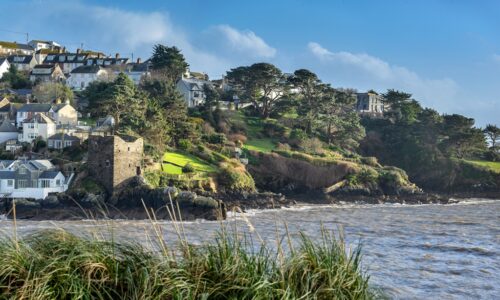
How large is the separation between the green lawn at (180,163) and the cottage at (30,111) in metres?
16.2

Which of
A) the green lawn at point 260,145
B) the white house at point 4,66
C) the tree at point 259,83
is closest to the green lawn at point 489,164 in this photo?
the green lawn at point 260,145

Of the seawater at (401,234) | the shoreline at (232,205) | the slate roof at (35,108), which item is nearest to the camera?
the seawater at (401,234)

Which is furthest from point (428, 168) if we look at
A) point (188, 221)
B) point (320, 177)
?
point (188, 221)

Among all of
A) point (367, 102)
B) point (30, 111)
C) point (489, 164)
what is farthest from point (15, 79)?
point (489, 164)

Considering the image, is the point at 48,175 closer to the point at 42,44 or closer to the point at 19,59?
the point at 19,59

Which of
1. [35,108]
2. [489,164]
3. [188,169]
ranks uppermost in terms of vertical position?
[35,108]

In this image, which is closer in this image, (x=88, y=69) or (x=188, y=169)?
(x=188, y=169)

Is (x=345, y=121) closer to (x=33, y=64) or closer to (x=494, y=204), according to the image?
(x=494, y=204)

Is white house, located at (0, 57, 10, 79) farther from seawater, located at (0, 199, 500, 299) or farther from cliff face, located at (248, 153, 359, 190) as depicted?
seawater, located at (0, 199, 500, 299)

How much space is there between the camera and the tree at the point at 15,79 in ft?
281

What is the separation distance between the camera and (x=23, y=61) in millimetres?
99500

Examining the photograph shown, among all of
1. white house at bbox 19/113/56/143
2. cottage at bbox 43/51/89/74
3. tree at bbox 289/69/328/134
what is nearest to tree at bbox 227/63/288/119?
tree at bbox 289/69/328/134

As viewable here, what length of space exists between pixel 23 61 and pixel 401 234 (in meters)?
83.4

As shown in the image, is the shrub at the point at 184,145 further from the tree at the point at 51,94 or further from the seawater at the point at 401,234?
the tree at the point at 51,94
